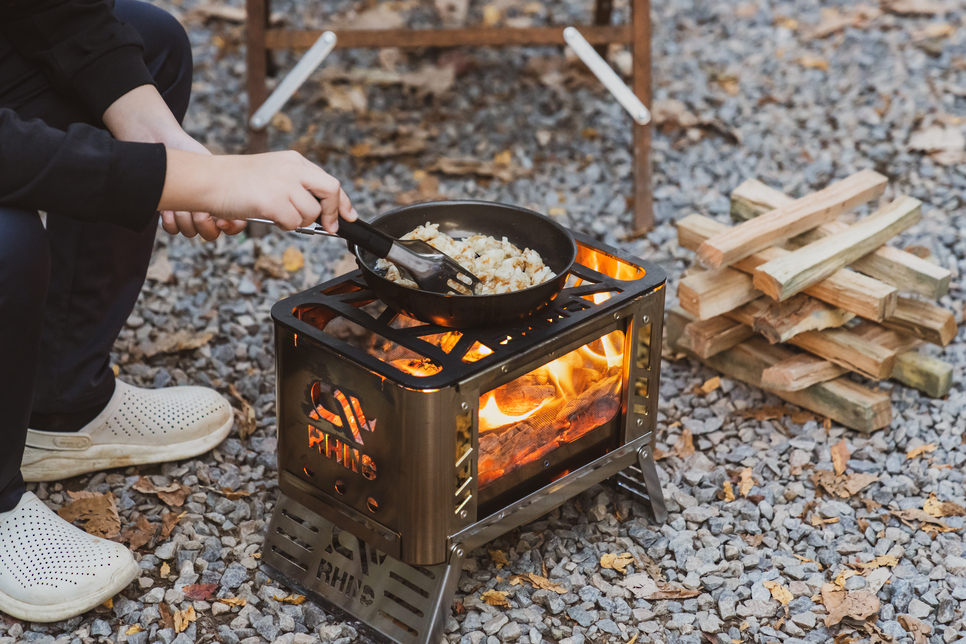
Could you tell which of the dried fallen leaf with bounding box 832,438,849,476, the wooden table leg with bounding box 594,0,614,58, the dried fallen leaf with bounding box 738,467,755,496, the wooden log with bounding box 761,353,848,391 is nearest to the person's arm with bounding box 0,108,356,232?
the dried fallen leaf with bounding box 738,467,755,496

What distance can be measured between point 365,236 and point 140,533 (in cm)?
98

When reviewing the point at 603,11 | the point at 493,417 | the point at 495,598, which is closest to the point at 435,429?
the point at 493,417

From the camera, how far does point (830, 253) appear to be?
8.56 feet

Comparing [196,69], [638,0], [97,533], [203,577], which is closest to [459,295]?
[203,577]

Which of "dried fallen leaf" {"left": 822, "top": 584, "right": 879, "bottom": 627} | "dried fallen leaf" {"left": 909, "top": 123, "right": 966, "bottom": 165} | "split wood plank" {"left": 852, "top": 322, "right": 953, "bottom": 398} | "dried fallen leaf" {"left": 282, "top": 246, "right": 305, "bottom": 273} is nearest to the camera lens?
"dried fallen leaf" {"left": 822, "top": 584, "right": 879, "bottom": 627}

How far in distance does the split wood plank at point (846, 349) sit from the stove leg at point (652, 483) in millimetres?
585

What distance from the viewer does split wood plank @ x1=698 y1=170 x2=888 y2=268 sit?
2598 mm

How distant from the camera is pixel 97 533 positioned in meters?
2.29

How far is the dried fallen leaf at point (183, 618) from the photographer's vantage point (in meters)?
2.08

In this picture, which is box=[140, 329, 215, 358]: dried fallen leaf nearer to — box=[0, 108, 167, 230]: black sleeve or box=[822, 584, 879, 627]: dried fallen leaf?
box=[0, 108, 167, 230]: black sleeve

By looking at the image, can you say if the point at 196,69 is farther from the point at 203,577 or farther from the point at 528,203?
the point at 203,577

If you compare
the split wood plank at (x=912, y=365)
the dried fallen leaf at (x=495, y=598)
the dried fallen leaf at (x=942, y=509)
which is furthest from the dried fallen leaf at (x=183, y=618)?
the split wood plank at (x=912, y=365)

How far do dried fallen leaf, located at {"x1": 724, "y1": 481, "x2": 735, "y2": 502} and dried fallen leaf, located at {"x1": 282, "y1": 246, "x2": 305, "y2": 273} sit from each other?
1.58 m

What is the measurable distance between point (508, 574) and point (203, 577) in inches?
26.7
